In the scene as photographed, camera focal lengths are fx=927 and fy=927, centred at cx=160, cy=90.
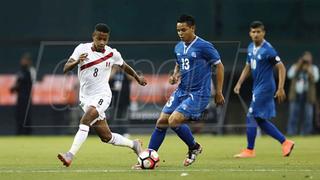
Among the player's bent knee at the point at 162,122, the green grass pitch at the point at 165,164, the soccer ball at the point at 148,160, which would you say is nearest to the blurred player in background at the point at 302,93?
the green grass pitch at the point at 165,164

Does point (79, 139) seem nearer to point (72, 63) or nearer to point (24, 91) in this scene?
point (72, 63)

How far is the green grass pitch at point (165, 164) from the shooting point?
477 inches

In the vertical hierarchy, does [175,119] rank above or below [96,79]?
below

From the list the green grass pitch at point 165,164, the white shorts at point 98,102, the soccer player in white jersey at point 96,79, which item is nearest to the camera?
the green grass pitch at point 165,164

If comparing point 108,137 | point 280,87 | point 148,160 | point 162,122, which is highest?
point 280,87

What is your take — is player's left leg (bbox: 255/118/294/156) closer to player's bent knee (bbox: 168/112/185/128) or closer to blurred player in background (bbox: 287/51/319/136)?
player's bent knee (bbox: 168/112/185/128)

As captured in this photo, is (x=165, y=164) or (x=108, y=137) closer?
(x=108, y=137)

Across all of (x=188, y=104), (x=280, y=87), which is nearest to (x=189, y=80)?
(x=188, y=104)

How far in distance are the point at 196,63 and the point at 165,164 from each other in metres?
1.66

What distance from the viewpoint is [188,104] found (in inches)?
540

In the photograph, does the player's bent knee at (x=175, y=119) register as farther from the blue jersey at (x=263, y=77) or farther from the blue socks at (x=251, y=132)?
the blue jersey at (x=263, y=77)

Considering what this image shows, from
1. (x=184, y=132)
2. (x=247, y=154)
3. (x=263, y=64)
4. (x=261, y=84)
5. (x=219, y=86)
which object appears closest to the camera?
(x=219, y=86)

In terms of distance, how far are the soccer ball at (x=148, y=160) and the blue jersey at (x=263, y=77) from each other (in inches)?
163

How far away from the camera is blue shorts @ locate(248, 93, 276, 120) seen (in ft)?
55.6
